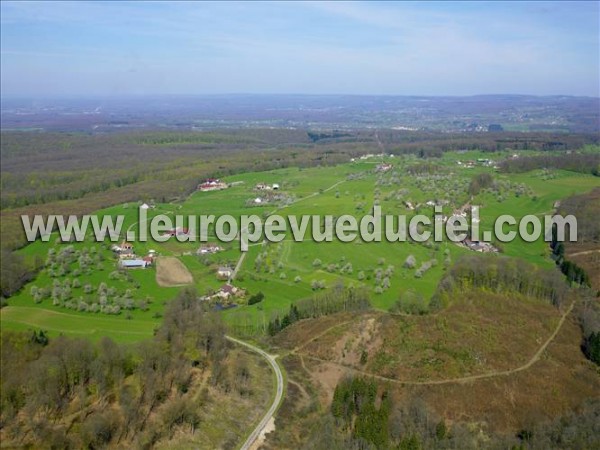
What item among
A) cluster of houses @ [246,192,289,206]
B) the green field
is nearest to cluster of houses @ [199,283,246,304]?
the green field

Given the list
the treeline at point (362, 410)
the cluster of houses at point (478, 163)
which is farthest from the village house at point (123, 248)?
the cluster of houses at point (478, 163)

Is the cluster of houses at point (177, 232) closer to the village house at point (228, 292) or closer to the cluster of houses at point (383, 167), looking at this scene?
the village house at point (228, 292)

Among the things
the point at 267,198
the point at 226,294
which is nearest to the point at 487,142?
the point at 267,198

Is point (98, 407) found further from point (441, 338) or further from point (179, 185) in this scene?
point (179, 185)

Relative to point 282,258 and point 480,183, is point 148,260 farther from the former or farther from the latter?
point 480,183

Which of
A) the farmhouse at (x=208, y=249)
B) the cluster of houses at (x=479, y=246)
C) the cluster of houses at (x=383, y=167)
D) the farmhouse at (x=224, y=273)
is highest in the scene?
the cluster of houses at (x=383, y=167)

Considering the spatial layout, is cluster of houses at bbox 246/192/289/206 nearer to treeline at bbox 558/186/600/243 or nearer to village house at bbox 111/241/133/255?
village house at bbox 111/241/133/255
